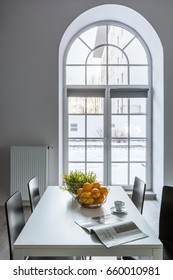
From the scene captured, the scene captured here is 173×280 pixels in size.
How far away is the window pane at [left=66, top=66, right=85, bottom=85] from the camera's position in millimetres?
4477

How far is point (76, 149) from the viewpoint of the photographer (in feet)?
14.8

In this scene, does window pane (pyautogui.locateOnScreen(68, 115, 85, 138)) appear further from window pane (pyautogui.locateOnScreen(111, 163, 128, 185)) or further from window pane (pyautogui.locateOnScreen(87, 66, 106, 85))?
window pane (pyautogui.locateOnScreen(111, 163, 128, 185))

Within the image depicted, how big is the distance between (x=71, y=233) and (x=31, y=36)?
3625 mm

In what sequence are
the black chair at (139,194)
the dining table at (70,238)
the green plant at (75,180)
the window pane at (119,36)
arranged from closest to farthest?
the dining table at (70,238)
the green plant at (75,180)
the black chair at (139,194)
the window pane at (119,36)

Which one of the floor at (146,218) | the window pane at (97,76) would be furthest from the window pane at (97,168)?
the window pane at (97,76)

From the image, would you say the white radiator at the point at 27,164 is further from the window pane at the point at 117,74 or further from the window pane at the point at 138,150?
the window pane at the point at 117,74

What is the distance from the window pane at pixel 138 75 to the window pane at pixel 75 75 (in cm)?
96

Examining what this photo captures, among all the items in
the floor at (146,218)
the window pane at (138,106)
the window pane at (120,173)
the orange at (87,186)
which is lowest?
the floor at (146,218)

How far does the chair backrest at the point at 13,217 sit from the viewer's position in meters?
1.43

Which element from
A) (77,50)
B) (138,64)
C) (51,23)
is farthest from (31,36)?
(138,64)

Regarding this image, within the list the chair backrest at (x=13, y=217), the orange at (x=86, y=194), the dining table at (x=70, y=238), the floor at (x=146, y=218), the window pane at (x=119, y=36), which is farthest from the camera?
the window pane at (x=119, y=36)

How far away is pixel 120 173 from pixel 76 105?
1595 millimetres

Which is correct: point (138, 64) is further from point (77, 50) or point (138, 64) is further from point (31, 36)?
point (31, 36)

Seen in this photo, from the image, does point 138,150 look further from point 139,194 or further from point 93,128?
point 139,194
